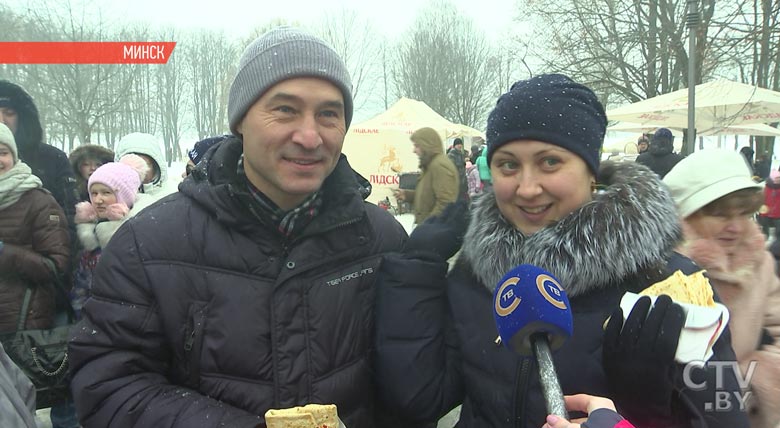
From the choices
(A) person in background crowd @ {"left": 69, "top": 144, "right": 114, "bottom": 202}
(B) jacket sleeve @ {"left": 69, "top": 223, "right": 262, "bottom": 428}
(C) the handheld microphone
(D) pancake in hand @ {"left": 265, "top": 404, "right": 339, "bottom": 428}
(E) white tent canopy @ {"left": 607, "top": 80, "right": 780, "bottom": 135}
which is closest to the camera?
(C) the handheld microphone

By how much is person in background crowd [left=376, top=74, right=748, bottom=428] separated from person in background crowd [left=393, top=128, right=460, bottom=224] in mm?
5043

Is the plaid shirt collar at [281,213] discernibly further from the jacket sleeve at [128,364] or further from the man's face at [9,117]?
the man's face at [9,117]

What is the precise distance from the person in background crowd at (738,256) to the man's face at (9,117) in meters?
4.26

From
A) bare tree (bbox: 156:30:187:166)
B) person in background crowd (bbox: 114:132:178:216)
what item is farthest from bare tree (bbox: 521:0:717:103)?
bare tree (bbox: 156:30:187:166)

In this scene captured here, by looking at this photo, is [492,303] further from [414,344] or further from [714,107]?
[714,107]

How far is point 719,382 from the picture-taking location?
1.24 metres

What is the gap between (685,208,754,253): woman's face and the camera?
187cm

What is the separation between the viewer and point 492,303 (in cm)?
154

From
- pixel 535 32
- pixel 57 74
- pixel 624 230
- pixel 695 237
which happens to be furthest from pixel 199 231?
pixel 57 74

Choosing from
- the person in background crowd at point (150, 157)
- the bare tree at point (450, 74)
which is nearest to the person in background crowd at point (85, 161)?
the person in background crowd at point (150, 157)

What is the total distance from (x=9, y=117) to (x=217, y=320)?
3.45m

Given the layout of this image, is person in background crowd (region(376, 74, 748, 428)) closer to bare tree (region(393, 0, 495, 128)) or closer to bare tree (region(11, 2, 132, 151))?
bare tree (region(11, 2, 132, 151))

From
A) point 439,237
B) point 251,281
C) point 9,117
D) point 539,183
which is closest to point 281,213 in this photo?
point 251,281

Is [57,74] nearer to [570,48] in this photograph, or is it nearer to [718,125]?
[570,48]
